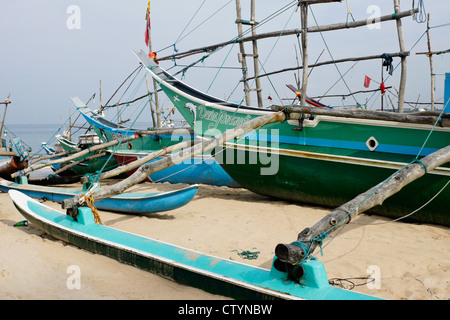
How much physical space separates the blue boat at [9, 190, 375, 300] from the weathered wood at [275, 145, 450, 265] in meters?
0.18

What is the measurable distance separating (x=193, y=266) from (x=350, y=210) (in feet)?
5.52

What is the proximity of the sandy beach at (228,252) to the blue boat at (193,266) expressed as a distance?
0.12m

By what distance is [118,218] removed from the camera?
7.10 m

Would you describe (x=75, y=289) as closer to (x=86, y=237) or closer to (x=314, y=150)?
(x=86, y=237)

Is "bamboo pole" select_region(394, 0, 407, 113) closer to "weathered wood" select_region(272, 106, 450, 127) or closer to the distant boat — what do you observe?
"weathered wood" select_region(272, 106, 450, 127)

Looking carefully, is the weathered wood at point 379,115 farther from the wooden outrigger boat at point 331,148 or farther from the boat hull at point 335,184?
the boat hull at point 335,184

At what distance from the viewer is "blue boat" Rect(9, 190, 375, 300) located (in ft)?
10.4

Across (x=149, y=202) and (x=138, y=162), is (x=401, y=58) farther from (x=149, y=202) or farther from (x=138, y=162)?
(x=149, y=202)

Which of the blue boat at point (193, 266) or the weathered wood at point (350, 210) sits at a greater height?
the weathered wood at point (350, 210)

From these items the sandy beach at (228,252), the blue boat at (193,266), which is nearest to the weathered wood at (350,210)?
the blue boat at (193,266)

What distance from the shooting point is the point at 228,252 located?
4930mm

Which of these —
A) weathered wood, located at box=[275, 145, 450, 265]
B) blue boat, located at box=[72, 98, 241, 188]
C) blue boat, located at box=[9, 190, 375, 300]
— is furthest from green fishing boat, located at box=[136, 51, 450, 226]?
blue boat, located at box=[9, 190, 375, 300]

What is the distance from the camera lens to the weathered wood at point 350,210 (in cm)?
315

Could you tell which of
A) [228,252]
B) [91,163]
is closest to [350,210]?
[228,252]
